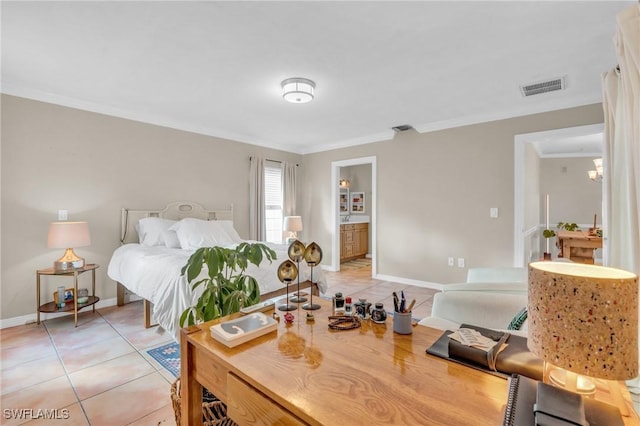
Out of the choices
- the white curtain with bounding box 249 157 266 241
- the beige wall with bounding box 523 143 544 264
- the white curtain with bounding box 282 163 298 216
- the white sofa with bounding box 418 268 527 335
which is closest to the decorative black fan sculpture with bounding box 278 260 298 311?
the white sofa with bounding box 418 268 527 335

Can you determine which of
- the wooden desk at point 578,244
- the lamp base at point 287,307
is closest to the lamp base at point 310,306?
the lamp base at point 287,307

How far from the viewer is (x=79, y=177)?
3357mm

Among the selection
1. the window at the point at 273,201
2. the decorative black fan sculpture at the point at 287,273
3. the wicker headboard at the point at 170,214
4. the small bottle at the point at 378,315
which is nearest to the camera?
the small bottle at the point at 378,315

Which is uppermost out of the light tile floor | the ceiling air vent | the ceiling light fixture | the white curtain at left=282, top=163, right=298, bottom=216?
the ceiling air vent

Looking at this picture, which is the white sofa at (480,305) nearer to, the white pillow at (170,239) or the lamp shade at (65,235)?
the white pillow at (170,239)

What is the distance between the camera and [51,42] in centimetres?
221

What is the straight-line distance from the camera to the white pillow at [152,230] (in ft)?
11.5

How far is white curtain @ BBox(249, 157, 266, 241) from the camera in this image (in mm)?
5055

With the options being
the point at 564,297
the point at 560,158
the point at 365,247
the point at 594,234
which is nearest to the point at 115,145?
the point at 564,297

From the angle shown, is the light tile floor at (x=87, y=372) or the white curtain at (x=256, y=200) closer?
the light tile floor at (x=87, y=372)

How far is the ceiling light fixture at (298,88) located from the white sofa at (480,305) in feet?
7.17

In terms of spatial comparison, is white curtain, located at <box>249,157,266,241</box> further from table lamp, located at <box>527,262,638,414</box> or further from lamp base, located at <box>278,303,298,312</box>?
table lamp, located at <box>527,262,638,414</box>

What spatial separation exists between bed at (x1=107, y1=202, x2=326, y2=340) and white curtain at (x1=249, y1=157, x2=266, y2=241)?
1.96ft

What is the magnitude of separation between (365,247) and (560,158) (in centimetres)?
512
